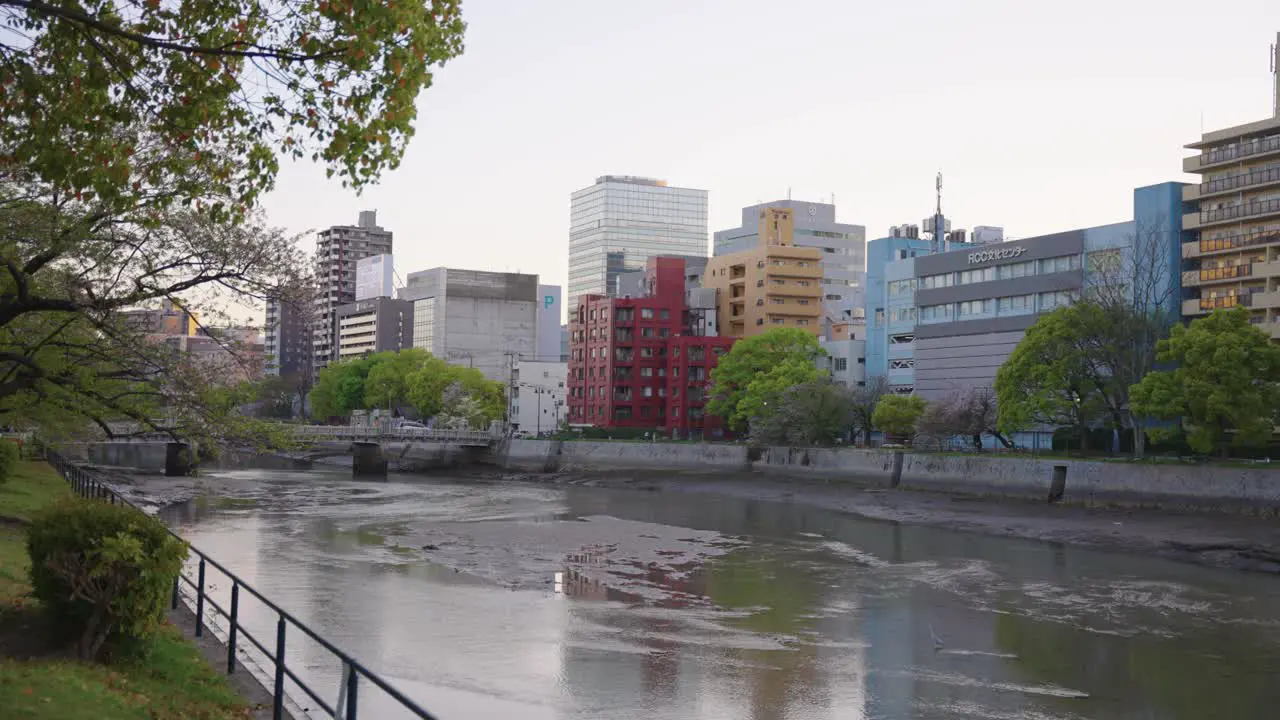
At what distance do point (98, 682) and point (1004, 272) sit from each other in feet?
296

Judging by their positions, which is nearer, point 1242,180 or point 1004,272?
point 1242,180

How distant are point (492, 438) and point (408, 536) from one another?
2942 inches

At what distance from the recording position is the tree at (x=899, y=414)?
90.2m

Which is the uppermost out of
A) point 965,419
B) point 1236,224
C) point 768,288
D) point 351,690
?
point 768,288

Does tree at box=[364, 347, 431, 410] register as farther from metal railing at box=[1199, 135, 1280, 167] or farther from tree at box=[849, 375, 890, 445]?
metal railing at box=[1199, 135, 1280, 167]

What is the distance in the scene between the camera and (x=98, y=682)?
1352cm

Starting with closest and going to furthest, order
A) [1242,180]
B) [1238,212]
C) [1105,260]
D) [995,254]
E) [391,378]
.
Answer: [1238,212] → [1242,180] → [1105,260] → [995,254] → [391,378]

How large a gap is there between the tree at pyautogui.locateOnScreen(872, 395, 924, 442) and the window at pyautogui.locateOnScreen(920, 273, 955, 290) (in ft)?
46.6

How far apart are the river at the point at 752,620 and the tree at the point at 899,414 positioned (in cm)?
3274

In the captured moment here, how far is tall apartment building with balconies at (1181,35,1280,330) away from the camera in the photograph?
2943 inches

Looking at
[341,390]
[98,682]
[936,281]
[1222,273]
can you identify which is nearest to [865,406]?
[936,281]

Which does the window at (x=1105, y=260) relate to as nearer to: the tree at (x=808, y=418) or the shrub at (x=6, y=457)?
the tree at (x=808, y=418)

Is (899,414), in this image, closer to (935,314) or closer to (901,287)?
(935,314)

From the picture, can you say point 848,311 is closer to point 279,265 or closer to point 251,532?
point 251,532
